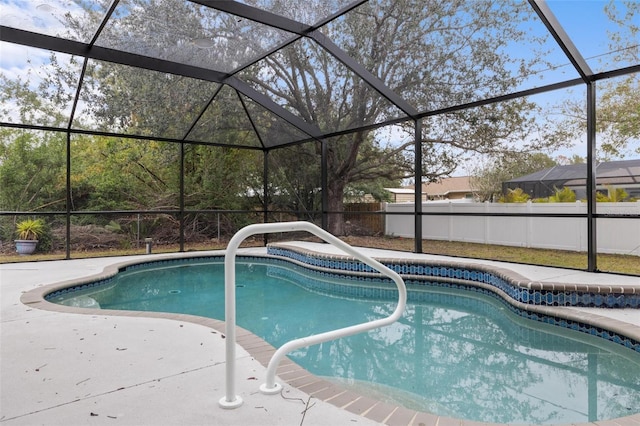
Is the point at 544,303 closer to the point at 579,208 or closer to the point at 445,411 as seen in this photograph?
the point at 445,411

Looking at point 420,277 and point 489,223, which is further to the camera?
point 489,223

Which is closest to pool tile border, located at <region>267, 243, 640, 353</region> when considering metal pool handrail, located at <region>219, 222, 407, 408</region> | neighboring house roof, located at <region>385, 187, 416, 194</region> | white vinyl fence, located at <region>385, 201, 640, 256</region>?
white vinyl fence, located at <region>385, 201, 640, 256</region>

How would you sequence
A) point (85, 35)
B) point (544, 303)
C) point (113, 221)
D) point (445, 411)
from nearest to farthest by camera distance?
point (445, 411), point (544, 303), point (85, 35), point (113, 221)

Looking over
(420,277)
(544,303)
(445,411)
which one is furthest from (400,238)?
(445,411)

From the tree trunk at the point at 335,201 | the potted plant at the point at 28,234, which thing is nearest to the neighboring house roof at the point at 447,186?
the tree trunk at the point at 335,201

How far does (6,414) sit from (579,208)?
10422 millimetres

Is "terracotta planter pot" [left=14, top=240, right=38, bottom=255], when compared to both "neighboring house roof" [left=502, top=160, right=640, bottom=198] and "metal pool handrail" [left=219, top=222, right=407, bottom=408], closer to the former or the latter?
"metal pool handrail" [left=219, top=222, right=407, bottom=408]

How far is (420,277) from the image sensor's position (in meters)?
6.55

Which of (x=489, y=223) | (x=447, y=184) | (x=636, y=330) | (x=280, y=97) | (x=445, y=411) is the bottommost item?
(x=445, y=411)

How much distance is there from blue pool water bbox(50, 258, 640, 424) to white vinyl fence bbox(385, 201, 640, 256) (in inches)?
141

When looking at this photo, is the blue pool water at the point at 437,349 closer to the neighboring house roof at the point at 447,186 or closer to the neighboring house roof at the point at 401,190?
the neighboring house roof at the point at 447,186

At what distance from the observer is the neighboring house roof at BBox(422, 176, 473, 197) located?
11771 mm

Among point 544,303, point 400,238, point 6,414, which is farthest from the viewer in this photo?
point 400,238

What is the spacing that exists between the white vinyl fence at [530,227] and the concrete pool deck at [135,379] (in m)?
5.62
